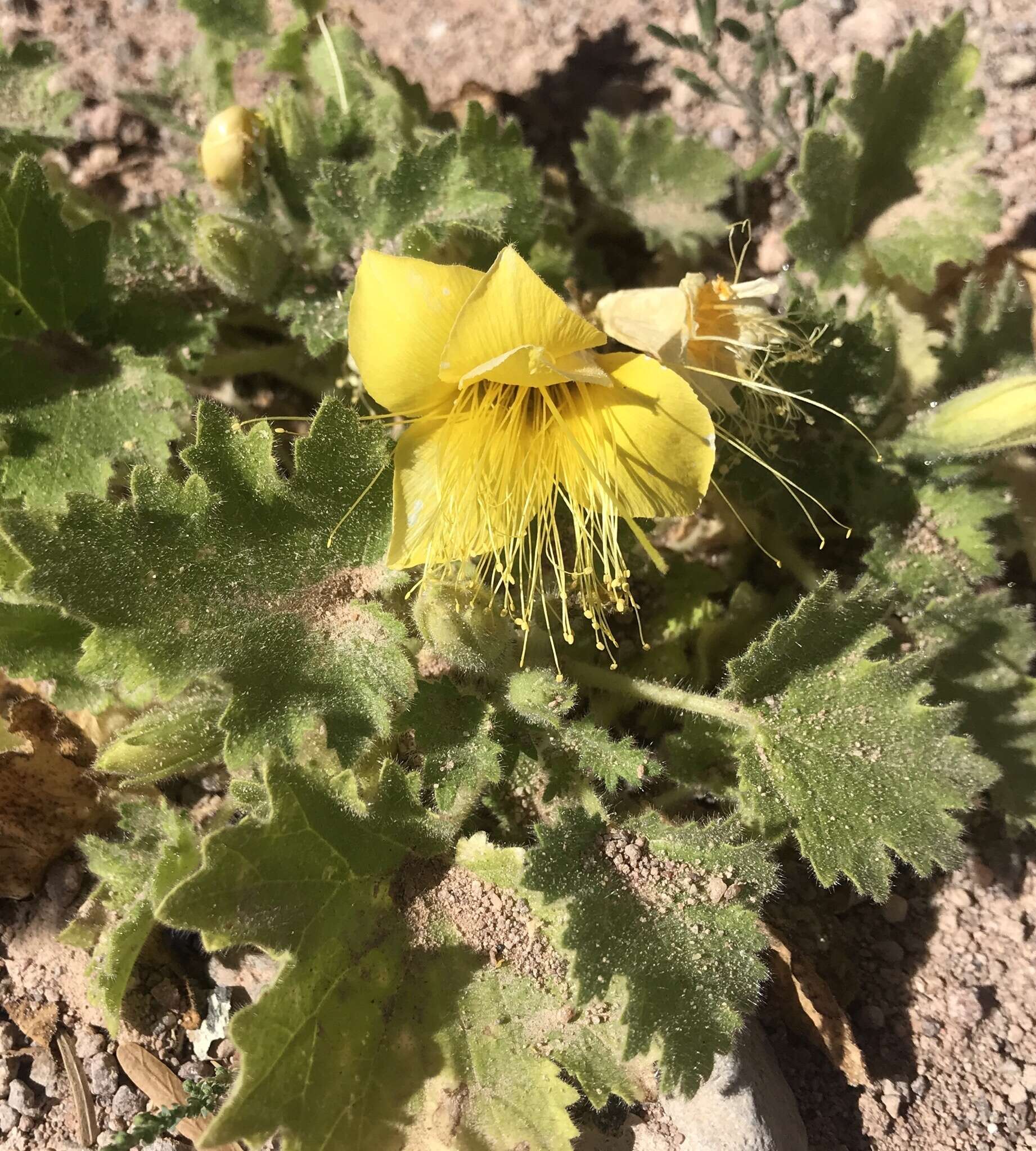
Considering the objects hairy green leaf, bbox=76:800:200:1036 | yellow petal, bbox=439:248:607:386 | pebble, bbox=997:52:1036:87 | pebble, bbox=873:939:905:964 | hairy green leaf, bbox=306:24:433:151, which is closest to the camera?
yellow petal, bbox=439:248:607:386

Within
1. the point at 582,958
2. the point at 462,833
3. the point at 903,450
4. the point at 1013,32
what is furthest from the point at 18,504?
the point at 1013,32

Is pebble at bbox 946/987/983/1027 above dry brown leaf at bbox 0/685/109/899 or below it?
below

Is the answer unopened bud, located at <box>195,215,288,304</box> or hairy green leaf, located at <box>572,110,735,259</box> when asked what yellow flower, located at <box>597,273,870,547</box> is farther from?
unopened bud, located at <box>195,215,288,304</box>

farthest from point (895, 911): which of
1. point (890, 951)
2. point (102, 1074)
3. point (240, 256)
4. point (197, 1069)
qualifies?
point (240, 256)

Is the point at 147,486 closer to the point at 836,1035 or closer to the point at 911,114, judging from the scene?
the point at 836,1035

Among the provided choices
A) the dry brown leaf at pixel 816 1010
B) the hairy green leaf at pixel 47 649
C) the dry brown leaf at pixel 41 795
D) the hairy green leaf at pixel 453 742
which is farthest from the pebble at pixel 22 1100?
the dry brown leaf at pixel 816 1010

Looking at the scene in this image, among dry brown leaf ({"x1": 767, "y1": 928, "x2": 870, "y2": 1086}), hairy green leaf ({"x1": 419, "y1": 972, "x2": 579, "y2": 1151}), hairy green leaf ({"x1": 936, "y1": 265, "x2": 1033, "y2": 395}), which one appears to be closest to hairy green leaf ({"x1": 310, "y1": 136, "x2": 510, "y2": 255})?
hairy green leaf ({"x1": 936, "y1": 265, "x2": 1033, "y2": 395})

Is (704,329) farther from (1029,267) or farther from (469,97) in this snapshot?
(469,97)
